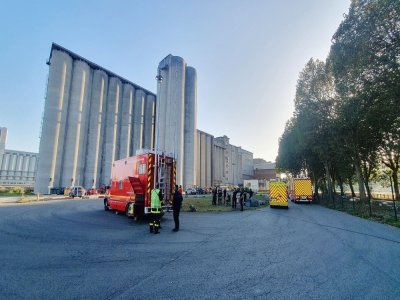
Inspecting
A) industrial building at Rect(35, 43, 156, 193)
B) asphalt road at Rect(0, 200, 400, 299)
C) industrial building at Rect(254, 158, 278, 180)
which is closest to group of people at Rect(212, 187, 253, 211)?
asphalt road at Rect(0, 200, 400, 299)

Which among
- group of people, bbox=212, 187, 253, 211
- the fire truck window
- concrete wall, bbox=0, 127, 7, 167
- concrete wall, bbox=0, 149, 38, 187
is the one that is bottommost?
group of people, bbox=212, 187, 253, 211

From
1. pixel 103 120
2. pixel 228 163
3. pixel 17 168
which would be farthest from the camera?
pixel 228 163

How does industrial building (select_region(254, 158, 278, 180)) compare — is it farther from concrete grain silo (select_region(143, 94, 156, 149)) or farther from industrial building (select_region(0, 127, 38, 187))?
industrial building (select_region(0, 127, 38, 187))

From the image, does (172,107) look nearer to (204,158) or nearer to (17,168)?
(204,158)

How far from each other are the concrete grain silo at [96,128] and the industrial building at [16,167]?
5243cm

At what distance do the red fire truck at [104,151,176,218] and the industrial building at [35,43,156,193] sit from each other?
132ft

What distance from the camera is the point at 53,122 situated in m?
48.7

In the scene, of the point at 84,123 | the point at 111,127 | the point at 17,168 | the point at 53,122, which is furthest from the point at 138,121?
the point at 17,168

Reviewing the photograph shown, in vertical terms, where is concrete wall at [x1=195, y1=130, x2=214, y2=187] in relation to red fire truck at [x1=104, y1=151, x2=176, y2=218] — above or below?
above

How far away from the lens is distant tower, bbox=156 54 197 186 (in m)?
64.2

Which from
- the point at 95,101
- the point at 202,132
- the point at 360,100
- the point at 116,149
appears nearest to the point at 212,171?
the point at 202,132

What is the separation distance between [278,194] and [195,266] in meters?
21.3

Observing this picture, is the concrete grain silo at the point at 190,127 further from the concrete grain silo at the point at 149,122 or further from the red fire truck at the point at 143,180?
the red fire truck at the point at 143,180

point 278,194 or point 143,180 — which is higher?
point 143,180
